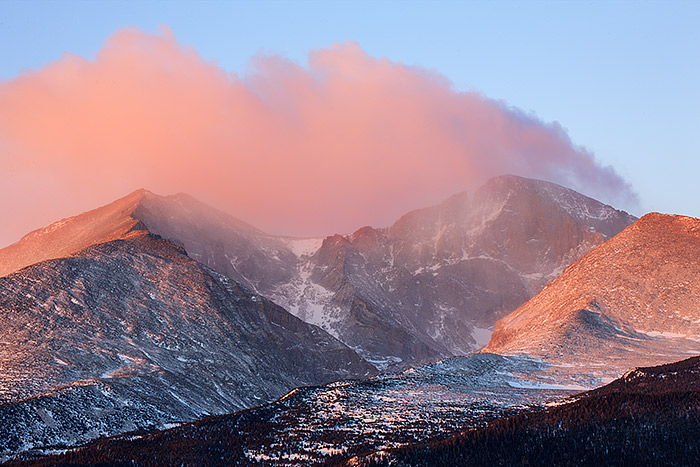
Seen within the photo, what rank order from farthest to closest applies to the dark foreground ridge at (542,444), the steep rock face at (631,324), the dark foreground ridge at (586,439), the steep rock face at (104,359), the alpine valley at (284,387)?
the steep rock face at (631,324) → the steep rock face at (104,359) → the alpine valley at (284,387) → the dark foreground ridge at (542,444) → the dark foreground ridge at (586,439)

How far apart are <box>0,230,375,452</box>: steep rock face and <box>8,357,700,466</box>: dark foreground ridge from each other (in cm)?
2429

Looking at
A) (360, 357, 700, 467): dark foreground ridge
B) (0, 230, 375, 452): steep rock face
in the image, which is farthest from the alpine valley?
(0, 230, 375, 452): steep rock face

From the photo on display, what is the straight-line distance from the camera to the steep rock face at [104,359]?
3898 inches

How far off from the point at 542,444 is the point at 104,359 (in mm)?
105676

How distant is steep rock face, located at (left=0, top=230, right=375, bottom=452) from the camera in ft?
325

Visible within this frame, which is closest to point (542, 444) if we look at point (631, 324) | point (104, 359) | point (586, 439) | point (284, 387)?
point (586, 439)

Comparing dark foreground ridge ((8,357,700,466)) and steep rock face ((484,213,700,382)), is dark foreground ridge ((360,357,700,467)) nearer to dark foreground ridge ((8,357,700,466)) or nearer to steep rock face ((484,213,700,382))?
dark foreground ridge ((8,357,700,466))

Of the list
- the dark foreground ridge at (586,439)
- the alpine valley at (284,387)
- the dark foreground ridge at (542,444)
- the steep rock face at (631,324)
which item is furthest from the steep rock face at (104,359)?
the steep rock face at (631,324)

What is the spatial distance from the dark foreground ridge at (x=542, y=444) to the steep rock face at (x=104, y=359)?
2429cm

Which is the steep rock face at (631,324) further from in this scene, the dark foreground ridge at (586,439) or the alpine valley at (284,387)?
the dark foreground ridge at (586,439)

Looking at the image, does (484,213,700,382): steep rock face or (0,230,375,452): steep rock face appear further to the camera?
(484,213,700,382): steep rock face

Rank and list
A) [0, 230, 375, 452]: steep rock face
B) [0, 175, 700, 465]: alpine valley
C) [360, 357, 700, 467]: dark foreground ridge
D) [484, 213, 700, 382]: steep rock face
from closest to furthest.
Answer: [360, 357, 700, 467]: dark foreground ridge → [0, 175, 700, 465]: alpine valley → [0, 230, 375, 452]: steep rock face → [484, 213, 700, 382]: steep rock face

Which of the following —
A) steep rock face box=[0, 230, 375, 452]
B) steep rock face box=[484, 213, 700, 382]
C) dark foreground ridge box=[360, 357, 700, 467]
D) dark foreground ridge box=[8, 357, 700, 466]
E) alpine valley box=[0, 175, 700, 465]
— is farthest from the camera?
steep rock face box=[484, 213, 700, 382]

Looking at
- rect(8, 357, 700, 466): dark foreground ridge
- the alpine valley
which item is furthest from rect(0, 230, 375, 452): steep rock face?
rect(8, 357, 700, 466): dark foreground ridge
